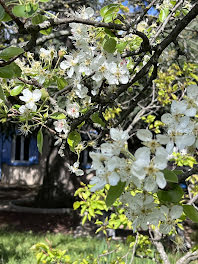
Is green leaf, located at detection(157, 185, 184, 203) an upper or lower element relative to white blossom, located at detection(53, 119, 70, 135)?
lower

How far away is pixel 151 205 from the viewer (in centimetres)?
82

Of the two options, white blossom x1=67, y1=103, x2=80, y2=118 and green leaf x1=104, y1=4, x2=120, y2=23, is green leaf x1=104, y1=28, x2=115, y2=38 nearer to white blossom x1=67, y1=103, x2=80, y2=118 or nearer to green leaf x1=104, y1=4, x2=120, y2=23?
green leaf x1=104, y1=4, x2=120, y2=23

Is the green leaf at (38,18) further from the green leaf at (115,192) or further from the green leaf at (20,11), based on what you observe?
the green leaf at (115,192)

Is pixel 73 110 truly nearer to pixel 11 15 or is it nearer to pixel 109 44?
pixel 109 44

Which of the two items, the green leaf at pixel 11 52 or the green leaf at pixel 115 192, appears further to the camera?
the green leaf at pixel 11 52

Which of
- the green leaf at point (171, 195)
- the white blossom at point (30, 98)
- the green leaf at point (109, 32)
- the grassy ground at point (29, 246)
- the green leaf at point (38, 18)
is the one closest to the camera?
the green leaf at point (171, 195)

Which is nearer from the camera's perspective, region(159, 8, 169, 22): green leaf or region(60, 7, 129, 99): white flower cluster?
region(60, 7, 129, 99): white flower cluster

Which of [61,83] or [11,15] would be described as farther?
[61,83]

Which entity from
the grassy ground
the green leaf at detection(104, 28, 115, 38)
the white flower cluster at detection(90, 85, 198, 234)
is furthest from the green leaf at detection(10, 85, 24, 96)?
the grassy ground

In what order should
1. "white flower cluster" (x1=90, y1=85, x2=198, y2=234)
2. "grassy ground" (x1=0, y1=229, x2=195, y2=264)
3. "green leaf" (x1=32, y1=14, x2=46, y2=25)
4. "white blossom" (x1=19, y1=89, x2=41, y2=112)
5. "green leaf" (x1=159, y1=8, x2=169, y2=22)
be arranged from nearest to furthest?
"white flower cluster" (x1=90, y1=85, x2=198, y2=234)
"green leaf" (x1=32, y1=14, x2=46, y2=25)
"white blossom" (x1=19, y1=89, x2=41, y2=112)
"green leaf" (x1=159, y1=8, x2=169, y2=22)
"grassy ground" (x1=0, y1=229, x2=195, y2=264)

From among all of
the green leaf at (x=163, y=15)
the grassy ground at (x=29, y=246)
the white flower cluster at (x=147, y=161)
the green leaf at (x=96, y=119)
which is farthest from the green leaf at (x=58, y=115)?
the grassy ground at (x=29, y=246)

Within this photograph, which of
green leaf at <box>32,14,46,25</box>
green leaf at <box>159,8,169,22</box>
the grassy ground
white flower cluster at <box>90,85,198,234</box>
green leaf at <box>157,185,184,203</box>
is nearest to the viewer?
white flower cluster at <box>90,85,198,234</box>

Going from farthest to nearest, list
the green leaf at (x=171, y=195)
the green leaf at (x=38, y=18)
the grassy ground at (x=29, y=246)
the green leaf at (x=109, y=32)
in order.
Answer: the grassy ground at (x=29, y=246)
the green leaf at (x=109, y=32)
the green leaf at (x=38, y=18)
the green leaf at (x=171, y=195)

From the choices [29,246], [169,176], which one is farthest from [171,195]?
[29,246]
